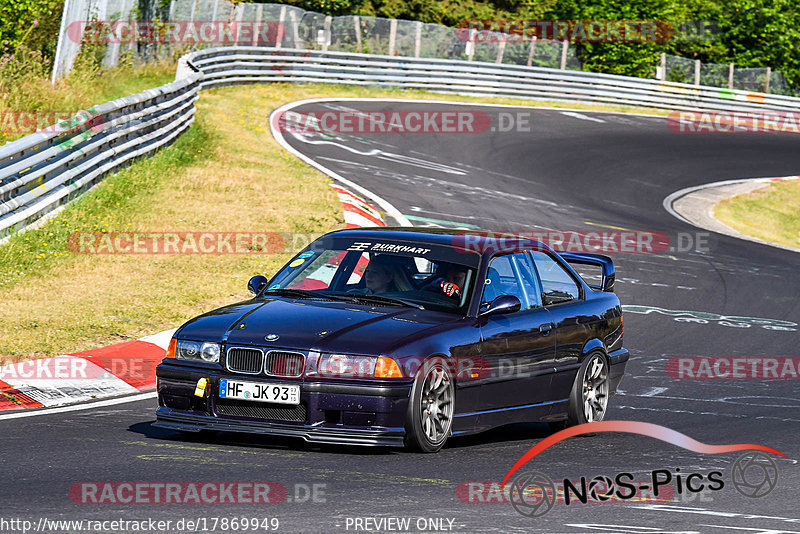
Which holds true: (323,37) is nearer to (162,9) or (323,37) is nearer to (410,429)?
(162,9)

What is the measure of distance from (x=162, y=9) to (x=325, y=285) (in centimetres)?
2346

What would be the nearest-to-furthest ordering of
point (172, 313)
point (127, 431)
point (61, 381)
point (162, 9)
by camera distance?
point (127, 431) < point (61, 381) < point (172, 313) < point (162, 9)

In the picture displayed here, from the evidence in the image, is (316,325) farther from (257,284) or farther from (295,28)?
(295,28)

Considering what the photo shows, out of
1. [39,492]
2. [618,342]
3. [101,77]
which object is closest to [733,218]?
[101,77]

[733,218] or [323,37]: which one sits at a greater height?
[323,37]

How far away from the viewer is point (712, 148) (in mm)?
32031

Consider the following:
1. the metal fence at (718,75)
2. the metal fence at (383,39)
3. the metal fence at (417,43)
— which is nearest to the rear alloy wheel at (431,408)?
the metal fence at (417,43)

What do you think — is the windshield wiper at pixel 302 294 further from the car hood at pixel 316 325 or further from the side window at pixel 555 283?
the side window at pixel 555 283

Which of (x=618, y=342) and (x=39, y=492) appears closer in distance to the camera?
(x=39, y=492)

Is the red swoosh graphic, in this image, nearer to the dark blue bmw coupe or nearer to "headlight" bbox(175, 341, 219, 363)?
the dark blue bmw coupe

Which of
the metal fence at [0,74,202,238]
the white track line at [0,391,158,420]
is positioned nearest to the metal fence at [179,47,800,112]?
the metal fence at [0,74,202,238]

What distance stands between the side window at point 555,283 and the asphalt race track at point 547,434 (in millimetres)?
1027

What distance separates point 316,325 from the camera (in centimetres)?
755

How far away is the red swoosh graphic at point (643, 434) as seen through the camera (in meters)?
8.08
